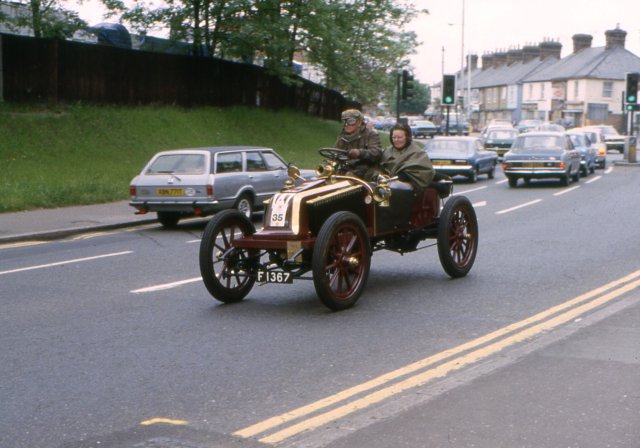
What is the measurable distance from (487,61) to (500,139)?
76346mm

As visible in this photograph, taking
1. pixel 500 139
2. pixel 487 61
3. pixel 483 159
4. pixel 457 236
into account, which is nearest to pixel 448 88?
pixel 483 159

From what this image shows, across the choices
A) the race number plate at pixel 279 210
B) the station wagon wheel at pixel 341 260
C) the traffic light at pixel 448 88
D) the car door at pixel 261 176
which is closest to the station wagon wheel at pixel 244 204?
the car door at pixel 261 176

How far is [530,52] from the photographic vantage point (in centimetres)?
10538

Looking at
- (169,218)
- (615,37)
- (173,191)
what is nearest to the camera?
(173,191)

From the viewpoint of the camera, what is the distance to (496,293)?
32.5 feet

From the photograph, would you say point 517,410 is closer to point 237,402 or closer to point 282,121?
point 237,402

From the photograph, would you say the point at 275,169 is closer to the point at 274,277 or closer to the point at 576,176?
the point at 274,277

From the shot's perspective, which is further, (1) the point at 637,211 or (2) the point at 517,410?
(1) the point at 637,211

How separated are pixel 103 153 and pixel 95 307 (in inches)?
725

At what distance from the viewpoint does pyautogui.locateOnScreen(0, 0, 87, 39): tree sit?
29609mm

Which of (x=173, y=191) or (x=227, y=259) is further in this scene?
(x=173, y=191)

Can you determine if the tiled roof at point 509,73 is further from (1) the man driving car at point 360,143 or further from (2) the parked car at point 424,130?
(1) the man driving car at point 360,143

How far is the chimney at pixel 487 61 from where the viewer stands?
114944 mm

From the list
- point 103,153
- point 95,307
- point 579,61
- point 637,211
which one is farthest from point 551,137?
point 579,61
